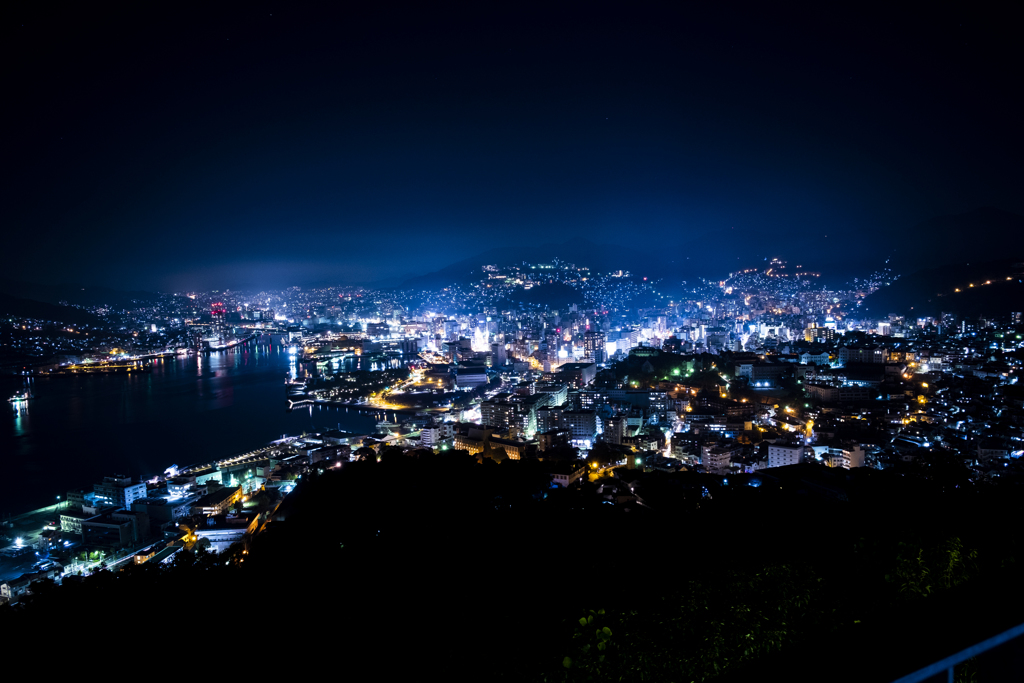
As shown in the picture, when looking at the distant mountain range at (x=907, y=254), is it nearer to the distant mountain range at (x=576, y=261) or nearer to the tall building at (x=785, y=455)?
the distant mountain range at (x=576, y=261)

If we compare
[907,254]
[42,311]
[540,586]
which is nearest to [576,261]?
A: [907,254]

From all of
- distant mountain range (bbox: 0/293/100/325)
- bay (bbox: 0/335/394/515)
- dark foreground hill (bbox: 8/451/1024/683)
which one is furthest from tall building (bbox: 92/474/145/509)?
distant mountain range (bbox: 0/293/100/325)

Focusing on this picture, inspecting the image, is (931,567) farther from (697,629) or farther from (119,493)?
(119,493)

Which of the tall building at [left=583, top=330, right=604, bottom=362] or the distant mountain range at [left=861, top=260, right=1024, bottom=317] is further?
the tall building at [left=583, top=330, right=604, bottom=362]

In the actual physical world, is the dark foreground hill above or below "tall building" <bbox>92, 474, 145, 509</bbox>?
above

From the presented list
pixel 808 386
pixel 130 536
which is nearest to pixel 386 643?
pixel 130 536

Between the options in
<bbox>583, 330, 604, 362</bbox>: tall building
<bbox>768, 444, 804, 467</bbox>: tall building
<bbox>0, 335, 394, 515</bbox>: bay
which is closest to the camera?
<bbox>768, 444, 804, 467</bbox>: tall building

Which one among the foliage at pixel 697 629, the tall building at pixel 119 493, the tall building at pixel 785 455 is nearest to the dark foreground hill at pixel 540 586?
the foliage at pixel 697 629

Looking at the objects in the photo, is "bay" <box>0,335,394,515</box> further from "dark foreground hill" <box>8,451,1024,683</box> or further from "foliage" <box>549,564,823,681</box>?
"foliage" <box>549,564,823,681</box>
